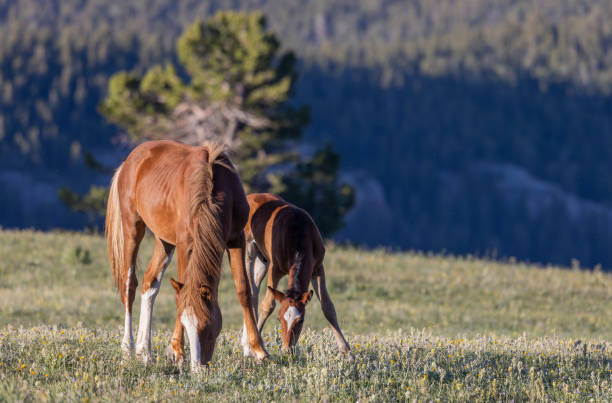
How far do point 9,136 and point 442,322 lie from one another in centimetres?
12413

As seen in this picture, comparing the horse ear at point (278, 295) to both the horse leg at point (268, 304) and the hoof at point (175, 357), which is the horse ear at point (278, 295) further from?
the hoof at point (175, 357)

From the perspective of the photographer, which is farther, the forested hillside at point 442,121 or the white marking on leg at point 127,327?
the forested hillside at point 442,121

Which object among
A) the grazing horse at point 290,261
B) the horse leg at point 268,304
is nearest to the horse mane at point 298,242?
the grazing horse at point 290,261

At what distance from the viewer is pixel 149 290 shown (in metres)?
9.54

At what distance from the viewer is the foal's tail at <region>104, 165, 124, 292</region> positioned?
1027 cm

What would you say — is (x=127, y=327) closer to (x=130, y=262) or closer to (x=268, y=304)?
(x=130, y=262)

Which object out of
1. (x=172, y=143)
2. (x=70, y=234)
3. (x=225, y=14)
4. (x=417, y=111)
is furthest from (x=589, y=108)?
(x=172, y=143)

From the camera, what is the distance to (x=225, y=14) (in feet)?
134

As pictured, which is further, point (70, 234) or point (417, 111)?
point (417, 111)

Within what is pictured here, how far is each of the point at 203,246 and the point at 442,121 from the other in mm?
179793

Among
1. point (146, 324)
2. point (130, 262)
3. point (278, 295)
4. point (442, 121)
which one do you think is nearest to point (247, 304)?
point (278, 295)

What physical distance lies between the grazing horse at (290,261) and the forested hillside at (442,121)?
124m

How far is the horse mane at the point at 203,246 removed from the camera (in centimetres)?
735

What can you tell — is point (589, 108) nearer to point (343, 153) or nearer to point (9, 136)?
point (343, 153)
